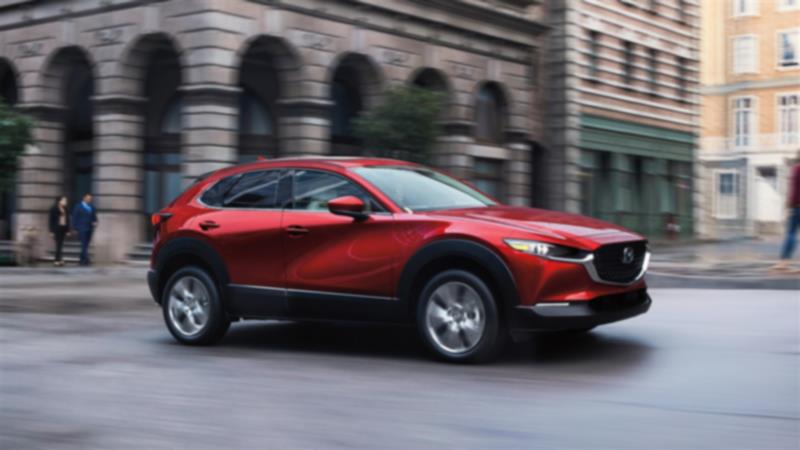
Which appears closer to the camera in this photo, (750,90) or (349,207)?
(349,207)

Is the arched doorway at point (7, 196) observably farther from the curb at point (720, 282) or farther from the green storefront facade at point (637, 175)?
the curb at point (720, 282)

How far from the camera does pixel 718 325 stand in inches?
375

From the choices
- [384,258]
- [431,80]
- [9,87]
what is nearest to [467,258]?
[384,258]

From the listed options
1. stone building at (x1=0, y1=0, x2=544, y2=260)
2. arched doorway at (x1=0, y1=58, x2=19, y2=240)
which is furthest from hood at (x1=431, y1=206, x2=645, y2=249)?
arched doorway at (x1=0, y1=58, x2=19, y2=240)

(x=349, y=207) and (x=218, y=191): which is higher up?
(x=218, y=191)

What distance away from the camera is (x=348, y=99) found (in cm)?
2688

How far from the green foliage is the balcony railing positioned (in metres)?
39.2

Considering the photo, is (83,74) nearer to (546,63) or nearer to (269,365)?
(546,63)

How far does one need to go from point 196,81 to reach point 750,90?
3879 centimetres

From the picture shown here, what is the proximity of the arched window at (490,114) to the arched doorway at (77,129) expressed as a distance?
34.8ft

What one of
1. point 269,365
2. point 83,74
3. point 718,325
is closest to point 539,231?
point 269,365

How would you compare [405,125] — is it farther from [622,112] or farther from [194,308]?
[622,112]

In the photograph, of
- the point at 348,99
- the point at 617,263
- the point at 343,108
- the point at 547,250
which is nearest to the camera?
the point at 547,250

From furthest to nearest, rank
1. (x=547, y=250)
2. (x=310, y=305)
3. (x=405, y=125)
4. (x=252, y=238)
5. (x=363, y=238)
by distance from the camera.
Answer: (x=405, y=125)
(x=252, y=238)
(x=310, y=305)
(x=363, y=238)
(x=547, y=250)
